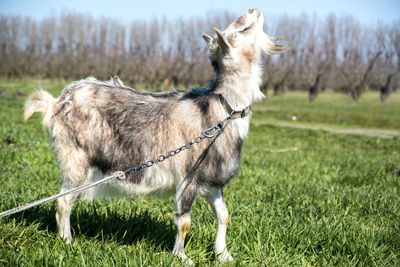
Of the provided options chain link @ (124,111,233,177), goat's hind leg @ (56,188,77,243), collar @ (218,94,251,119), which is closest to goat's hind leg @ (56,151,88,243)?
goat's hind leg @ (56,188,77,243)

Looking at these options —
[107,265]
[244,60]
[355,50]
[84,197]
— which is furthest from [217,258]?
[355,50]

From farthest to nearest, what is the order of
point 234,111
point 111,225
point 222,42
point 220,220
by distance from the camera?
point 111,225 → point 220,220 → point 234,111 → point 222,42

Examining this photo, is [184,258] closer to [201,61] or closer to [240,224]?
[240,224]

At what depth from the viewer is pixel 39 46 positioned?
6019 cm

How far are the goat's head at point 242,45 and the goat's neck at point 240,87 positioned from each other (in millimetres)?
57

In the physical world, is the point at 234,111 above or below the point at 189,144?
above

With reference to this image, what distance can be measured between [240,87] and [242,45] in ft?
1.02

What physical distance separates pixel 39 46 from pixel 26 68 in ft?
35.0

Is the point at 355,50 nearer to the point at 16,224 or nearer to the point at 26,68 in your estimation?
the point at 26,68

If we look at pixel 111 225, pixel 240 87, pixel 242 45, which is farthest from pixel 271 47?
pixel 111 225

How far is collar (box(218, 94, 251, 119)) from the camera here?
2.83 meters

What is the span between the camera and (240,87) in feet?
9.18

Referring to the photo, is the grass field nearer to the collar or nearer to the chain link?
the chain link

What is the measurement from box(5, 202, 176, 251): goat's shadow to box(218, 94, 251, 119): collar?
127cm
